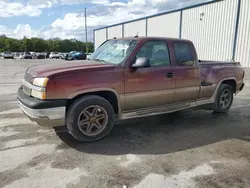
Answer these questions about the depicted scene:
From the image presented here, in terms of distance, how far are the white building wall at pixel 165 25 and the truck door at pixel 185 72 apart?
20.3m

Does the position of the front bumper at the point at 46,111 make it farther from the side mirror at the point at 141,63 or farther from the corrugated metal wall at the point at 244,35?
the corrugated metal wall at the point at 244,35

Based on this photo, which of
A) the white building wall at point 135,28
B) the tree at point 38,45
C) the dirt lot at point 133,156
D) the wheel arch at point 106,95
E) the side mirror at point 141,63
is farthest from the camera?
the tree at point 38,45

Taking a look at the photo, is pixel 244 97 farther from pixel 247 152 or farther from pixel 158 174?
pixel 158 174

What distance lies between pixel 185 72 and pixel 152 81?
0.93 m

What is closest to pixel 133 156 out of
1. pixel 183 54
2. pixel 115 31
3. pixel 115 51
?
pixel 115 51

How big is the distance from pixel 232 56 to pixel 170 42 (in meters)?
15.6

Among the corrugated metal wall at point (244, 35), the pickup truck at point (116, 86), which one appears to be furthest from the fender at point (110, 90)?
the corrugated metal wall at point (244, 35)

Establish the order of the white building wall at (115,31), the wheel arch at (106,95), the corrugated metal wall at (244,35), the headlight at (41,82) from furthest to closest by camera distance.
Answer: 1. the white building wall at (115,31)
2. the corrugated metal wall at (244,35)
3. the wheel arch at (106,95)
4. the headlight at (41,82)

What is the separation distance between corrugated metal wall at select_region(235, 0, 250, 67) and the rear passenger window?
14326mm

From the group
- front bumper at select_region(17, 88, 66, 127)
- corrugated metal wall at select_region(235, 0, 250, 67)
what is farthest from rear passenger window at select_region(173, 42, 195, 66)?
corrugated metal wall at select_region(235, 0, 250, 67)

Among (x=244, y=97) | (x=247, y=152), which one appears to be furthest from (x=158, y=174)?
(x=244, y=97)

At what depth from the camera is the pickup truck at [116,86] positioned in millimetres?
3730

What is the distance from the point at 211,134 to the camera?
4.70m

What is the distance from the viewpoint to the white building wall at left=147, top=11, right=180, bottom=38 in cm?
2458
